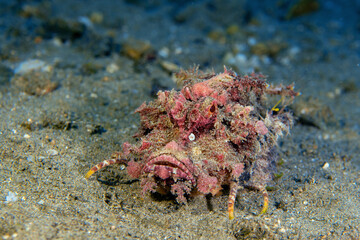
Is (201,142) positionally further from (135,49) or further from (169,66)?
(135,49)

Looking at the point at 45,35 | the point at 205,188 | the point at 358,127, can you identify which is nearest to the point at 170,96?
the point at 205,188


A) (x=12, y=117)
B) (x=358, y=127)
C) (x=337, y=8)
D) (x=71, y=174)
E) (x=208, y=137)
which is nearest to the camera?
(x=208, y=137)

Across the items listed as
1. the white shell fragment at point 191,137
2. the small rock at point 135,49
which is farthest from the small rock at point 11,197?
the small rock at point 135,49

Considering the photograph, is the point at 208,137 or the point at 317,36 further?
the point at 317,36

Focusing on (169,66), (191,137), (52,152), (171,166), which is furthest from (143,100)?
(171,166)

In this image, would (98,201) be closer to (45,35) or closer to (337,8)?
(45,35)

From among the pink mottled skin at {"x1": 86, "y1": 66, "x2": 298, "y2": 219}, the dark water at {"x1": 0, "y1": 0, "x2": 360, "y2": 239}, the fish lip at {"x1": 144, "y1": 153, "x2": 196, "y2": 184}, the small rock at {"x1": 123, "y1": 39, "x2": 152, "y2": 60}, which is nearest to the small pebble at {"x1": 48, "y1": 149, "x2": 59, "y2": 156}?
the dark water at {"x1": 0, "y1": 0, "x2": 360, "y2": 239}

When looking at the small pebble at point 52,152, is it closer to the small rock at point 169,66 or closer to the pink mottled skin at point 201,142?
the pink mottled skin at point 201,142

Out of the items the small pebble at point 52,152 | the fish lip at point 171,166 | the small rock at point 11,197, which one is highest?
the fish lip at point 171,166
